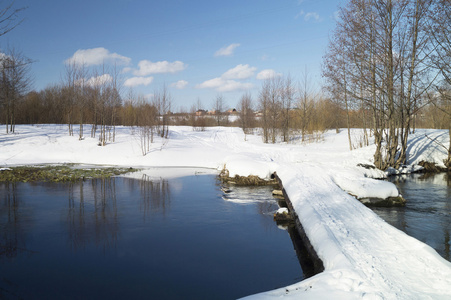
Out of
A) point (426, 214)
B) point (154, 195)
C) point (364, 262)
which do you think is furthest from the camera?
point (154, 195)

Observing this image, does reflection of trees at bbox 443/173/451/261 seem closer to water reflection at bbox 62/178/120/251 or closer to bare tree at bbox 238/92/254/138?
water reflection at bbox 62/178/120/251

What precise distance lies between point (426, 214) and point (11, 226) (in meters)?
10.4

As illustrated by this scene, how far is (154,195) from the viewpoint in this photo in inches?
426

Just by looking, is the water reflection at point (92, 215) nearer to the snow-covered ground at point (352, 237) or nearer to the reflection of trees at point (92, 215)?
the reflection of trees at point (92, 215)

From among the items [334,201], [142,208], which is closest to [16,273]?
[142,208]

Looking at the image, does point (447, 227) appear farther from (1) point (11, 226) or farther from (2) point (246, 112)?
(2) point (246, 112)

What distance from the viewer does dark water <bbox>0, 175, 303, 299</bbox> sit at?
14.8 ft

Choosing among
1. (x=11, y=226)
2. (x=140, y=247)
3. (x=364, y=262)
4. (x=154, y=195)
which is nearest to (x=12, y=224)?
(x=11, y=226)

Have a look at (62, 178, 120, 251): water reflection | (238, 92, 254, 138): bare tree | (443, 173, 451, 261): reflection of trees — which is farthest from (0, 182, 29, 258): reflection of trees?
(238, 92, 254, 138): bare tree

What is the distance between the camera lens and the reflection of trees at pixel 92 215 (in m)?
6.40

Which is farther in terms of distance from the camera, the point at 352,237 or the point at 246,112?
the point at 246,112

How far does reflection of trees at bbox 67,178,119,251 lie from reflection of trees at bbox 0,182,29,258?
3.10ft

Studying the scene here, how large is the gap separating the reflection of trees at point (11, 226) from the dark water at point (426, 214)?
7969 mm

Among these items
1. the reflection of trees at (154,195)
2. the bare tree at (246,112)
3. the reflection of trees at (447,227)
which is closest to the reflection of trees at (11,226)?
the reflection of trees at (154,195)
